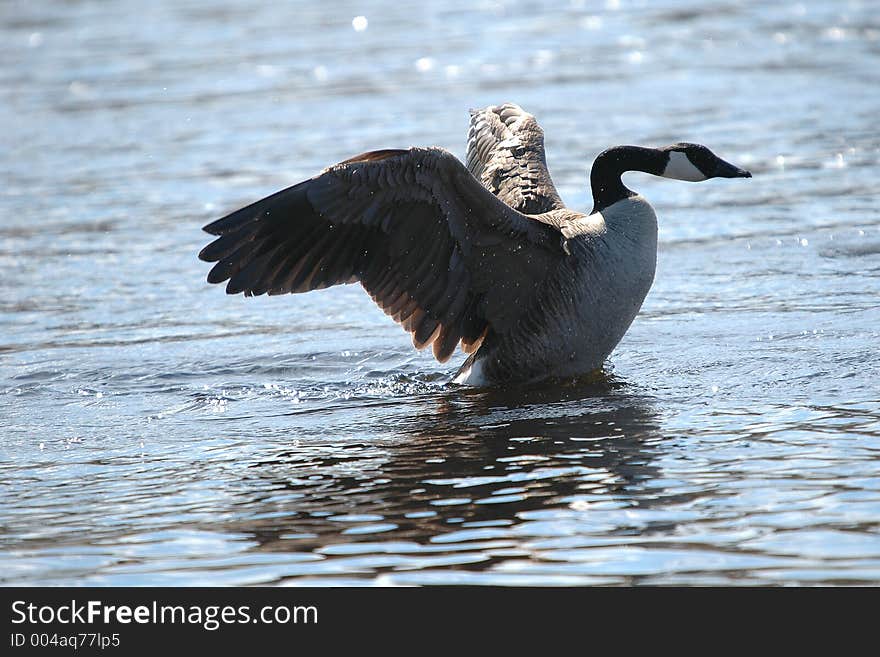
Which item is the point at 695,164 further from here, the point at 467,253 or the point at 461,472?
the point at 461,472

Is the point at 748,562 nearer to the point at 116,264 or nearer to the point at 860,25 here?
the point at 116,264

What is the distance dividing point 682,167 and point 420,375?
1.88 m

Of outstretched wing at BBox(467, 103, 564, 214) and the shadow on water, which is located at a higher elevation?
outstretched wing at BBox(467, 103, 564, 214)

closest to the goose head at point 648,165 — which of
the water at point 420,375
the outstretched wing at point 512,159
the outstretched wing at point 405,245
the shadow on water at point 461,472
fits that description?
the outstretched wing at point 512,159

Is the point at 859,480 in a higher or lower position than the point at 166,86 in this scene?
lower

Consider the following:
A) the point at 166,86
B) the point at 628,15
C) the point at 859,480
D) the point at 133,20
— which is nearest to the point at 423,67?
the point at 166,86

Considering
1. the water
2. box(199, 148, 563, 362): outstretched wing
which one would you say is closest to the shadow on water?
the water

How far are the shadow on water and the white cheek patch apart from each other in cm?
130

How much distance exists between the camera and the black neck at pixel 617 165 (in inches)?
307

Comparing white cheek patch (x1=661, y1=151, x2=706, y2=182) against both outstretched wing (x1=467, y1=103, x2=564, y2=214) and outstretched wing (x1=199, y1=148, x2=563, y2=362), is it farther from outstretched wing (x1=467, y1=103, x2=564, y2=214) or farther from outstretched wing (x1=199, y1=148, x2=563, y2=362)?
outstretched wing (x1=199, y1=148, x2=563, y2=362)

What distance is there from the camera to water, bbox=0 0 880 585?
5.21m

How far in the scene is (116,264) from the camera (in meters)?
10.7

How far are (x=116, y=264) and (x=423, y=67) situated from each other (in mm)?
9245

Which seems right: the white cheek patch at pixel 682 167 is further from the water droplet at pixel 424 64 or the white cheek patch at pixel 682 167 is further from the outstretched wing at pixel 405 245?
the water droplet at pixel 424 64
